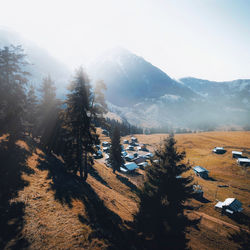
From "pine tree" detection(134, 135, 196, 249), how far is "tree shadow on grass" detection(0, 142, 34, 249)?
1051 cm

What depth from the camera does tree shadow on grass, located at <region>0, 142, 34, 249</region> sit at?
28.5ft

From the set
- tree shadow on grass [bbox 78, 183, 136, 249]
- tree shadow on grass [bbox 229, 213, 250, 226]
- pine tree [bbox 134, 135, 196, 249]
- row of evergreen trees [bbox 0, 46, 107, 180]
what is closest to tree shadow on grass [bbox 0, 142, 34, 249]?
tree shadow on grass [bbox 78, 183, 136, 249]

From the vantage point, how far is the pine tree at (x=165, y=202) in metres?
15.2

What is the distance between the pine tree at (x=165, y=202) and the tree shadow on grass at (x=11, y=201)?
414 inches

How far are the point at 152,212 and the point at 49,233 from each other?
10.4 m

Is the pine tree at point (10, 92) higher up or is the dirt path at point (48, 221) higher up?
the pine tree at point (10, 92)

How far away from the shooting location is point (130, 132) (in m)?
192

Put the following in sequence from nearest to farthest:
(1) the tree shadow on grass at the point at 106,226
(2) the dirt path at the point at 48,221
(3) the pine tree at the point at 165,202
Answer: (2) the dirt path at the point at 48,221 < (1) the tree shadow on grass at the point at 106,226 < (3) the pine tree at the point at 165,202

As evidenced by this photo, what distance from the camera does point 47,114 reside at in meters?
28.5

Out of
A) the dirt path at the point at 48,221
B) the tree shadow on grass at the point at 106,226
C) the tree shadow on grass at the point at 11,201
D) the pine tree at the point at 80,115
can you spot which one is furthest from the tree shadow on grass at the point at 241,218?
the tree shadow on grass at the point at 11,201

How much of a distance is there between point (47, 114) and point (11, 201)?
2000 centimetres

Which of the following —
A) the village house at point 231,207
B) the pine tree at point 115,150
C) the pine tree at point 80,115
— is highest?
the pine tree at point 80,115

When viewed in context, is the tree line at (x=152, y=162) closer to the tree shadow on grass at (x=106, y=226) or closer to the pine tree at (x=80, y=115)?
the pine tree at (x=80, y=115)

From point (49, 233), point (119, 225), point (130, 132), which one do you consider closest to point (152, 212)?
point (119, 225)
